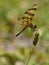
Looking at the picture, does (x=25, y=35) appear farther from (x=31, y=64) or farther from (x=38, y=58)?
(x=31, y=64)

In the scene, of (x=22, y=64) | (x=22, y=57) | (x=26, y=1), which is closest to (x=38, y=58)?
(x=22, y=57)

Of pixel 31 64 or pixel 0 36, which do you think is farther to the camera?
pixel 0 36

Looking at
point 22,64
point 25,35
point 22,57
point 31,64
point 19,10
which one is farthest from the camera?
point 19,10

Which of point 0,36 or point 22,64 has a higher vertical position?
point 0,36

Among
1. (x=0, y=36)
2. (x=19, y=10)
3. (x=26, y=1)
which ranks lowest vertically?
(x=0, y=36)

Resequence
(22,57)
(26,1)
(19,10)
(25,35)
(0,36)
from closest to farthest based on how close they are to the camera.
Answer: (22,57) → (0,36) → (25,35) → (19,10) → (26,1)

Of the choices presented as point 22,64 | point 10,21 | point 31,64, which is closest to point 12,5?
point 10,21
